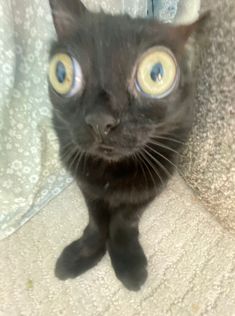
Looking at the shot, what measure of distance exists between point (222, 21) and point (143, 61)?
25 cm

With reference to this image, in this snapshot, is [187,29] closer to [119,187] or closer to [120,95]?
[120,95]

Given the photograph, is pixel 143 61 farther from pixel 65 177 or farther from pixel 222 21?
pixel 65 177

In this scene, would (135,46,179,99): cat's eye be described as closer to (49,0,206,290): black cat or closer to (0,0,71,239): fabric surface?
(49,0,206,290): black cat

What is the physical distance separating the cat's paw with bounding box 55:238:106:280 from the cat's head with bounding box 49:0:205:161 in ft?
0.98

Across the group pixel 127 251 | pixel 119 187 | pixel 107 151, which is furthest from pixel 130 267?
pixel 107 151

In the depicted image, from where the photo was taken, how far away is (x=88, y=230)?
0.89m

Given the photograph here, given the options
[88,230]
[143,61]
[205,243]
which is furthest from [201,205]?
[143,61]

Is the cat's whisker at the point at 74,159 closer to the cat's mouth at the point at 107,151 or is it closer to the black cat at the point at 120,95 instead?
the black cat at the point at 120,95

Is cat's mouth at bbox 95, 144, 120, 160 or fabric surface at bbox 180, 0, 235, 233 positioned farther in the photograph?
fabric surface at bbox 180, 0, 235, 233

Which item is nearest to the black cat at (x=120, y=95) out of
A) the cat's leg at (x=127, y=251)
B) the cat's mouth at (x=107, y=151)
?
the cat's mouth at (x=107, y=151)

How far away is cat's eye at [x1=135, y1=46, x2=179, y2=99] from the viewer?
0.57m

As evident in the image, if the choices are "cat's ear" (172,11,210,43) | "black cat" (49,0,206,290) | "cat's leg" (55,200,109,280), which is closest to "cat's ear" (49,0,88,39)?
"black cat" (49,0,206,290)

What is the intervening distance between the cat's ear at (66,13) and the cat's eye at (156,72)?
14 centimetres

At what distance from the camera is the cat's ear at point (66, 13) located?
0.65 metres
